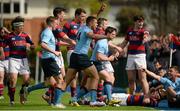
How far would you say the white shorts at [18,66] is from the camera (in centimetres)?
2123

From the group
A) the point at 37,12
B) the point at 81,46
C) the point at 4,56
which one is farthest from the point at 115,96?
the point at 37,12

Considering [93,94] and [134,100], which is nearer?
[93,94]

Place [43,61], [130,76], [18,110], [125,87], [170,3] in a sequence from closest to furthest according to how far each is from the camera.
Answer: [18,110], [43,61], [130,76], [125,87], [170,3]

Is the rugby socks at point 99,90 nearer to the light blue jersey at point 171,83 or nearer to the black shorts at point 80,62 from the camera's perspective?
the black shorts at point 80,62

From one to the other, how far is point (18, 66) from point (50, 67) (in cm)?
142

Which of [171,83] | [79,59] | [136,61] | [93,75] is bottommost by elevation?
[171,83]

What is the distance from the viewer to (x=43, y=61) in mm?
20328

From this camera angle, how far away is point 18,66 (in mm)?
21297

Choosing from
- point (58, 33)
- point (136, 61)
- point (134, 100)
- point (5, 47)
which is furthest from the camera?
point (5, 47)

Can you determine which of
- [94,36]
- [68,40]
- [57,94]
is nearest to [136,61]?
[68,40]

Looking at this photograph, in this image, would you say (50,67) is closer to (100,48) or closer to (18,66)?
(18,66)

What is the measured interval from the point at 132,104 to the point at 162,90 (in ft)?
2.65

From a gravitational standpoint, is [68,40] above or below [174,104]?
above

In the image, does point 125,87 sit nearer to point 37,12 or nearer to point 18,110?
point 18,110
